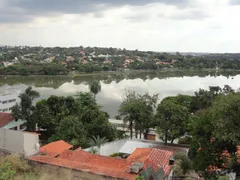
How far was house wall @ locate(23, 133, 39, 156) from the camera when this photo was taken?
7987 millimetres

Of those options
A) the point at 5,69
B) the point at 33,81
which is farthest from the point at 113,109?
the point at 5,69

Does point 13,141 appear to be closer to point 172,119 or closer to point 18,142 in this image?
point 18,142

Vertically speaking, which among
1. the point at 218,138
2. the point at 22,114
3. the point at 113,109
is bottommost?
the point at 113,109

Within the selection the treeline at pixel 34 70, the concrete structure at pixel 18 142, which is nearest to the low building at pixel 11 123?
the concrete structure at pixel 18 142

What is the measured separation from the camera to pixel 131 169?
7.61 meters

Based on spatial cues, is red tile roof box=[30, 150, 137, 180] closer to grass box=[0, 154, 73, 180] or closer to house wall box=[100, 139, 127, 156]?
grass box=[0, 154, 73, 180]

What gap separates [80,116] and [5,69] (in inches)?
1743

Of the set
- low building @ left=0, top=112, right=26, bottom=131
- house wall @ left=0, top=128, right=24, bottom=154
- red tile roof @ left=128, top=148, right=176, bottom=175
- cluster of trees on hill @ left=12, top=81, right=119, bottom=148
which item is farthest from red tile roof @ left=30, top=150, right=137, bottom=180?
low building @ left=0, top=112, right=26, bottom=131

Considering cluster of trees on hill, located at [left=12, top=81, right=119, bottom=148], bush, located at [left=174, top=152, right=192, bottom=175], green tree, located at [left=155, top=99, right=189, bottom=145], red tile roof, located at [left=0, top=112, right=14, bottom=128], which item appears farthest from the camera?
red tile roof, located at [left=0, top=112, right=14, bottom=128]

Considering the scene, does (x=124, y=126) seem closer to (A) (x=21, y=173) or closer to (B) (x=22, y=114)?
(B) (x=22, y=114)

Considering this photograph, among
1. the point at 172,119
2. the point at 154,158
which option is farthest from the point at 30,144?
the point at 172,119

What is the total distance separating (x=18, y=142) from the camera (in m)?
7.95

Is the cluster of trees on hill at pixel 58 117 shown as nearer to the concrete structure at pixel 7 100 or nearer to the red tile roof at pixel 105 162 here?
the red tile roof at pixel 105 162

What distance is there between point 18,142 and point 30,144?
405 millimetres
